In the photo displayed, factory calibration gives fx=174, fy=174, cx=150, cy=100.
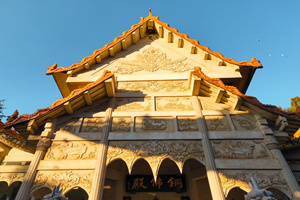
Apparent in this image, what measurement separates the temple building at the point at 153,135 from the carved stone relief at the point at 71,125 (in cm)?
4

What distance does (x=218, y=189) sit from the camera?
4902mm

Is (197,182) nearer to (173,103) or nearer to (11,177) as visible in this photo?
(173,103)

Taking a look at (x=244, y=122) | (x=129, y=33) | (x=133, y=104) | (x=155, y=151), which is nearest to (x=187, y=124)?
(x=155, y=151)

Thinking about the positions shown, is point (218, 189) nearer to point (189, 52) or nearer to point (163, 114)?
point (163, 114)

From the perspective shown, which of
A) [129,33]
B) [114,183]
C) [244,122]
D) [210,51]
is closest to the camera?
[244,122]

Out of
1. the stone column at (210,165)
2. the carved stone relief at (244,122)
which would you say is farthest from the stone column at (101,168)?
the carved stone relief at (244,122)

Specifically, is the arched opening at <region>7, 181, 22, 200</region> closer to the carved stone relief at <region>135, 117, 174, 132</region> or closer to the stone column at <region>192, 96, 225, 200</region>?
the carved stone relief at <region>135, 117, 174, 132</region>

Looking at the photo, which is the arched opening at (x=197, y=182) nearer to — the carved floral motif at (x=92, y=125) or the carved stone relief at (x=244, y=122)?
the carved stone relief at (x=244, y=122)

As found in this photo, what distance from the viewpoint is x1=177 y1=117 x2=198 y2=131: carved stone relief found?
6.25 meters

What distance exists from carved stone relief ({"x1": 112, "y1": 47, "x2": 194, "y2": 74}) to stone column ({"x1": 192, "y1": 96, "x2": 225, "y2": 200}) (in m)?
2.72

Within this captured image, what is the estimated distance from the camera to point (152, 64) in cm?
873

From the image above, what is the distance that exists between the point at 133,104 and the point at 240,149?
13.7ft

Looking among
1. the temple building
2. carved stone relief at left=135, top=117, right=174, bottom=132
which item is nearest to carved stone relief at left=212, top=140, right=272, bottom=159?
the temple building

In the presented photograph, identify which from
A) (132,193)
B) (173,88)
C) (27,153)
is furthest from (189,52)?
(27,153)
